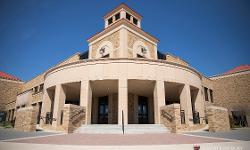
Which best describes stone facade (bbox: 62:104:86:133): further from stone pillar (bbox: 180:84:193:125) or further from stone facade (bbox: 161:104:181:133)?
stone pillar (bbox: 180:84:193:125)

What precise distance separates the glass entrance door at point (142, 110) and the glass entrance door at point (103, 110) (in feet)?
13.7

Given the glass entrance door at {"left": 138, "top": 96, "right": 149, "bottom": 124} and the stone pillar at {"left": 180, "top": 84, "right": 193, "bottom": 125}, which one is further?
the glass entrance door at {"left": 138, "top": 96, "right": 149, "bottom": 124}

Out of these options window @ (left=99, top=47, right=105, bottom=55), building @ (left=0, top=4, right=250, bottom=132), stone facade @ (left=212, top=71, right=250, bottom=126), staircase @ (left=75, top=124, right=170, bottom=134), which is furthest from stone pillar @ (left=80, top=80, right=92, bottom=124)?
stone facade @ (left=212, top=71, right=250, bottom=126)

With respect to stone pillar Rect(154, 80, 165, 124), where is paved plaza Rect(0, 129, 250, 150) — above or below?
A: below

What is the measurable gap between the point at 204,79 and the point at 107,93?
653 inches

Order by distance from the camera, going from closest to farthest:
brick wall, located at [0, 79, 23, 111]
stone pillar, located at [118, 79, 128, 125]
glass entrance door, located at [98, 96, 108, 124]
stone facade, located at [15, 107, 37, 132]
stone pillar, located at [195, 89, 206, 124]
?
1. stone facade, located at [15, 107, 37, 132]
2. stone pillar, located at [118, 79, 128, 125]
3. stone pillar, located at [195, 89, 206, 124]
4. glass entrance door, located at [98, 96, 108, 124]
5. brick wall, located at [0, 79, 23, 111]

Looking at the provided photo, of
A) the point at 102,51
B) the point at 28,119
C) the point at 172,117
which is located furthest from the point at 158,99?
the point at 102,51

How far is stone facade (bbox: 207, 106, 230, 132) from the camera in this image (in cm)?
1480

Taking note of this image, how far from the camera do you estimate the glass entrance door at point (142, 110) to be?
73.4 ft

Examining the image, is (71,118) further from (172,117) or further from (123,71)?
(172,117)

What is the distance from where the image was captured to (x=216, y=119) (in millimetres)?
15141

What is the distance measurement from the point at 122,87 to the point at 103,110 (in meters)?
7.74

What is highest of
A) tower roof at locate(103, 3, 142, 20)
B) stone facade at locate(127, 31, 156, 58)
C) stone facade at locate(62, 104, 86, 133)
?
tower roof at locate(103, 3, 142, 20)

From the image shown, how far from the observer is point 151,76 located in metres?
16.9
